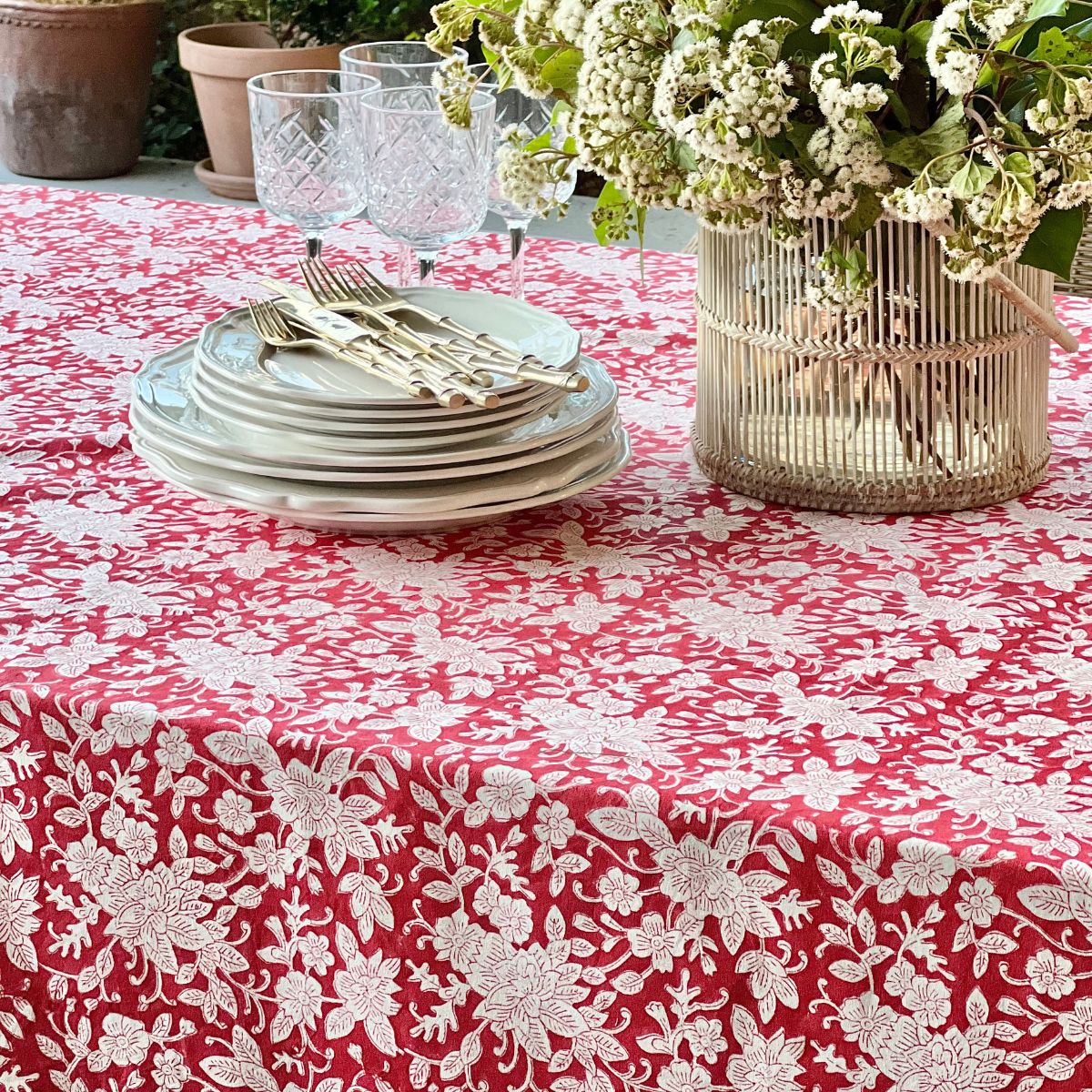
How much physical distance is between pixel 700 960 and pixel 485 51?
56 centimetres

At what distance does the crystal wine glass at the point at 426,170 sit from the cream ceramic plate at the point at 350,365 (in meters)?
0.06

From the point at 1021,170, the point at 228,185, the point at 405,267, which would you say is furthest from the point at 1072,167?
the point at 228,185

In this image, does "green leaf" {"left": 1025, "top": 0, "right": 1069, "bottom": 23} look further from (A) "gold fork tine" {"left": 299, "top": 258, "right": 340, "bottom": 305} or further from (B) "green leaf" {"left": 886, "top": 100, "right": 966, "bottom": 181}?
(A) "gold fork tine" {"left": 299, "top": 258, "right": 340, "bottom": 305}

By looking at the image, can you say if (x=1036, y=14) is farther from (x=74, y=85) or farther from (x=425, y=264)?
(x=74, y=85)

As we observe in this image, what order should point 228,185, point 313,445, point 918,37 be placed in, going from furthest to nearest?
1. point 228,185
2. point 313,445
3. point 918,37

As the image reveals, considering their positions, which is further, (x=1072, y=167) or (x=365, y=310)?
(x=365, y=310)

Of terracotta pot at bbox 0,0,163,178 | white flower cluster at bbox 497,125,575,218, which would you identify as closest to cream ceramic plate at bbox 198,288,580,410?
white flower cluster at bbox 497,125,575,218

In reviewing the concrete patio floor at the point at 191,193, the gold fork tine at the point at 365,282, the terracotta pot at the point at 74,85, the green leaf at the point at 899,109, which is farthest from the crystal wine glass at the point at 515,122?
the terracotta pot at the point at 74,85

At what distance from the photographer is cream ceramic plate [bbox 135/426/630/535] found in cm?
84

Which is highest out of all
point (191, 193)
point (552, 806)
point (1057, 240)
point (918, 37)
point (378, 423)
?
point (918, 37)

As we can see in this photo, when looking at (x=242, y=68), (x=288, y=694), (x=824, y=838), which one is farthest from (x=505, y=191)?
(x=242, y=68)

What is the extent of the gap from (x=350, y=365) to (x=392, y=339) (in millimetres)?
32

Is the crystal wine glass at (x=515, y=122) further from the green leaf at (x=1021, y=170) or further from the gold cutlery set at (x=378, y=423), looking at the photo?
the green leaf at (x=1021, y=170)

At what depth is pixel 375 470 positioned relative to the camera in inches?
33.3
